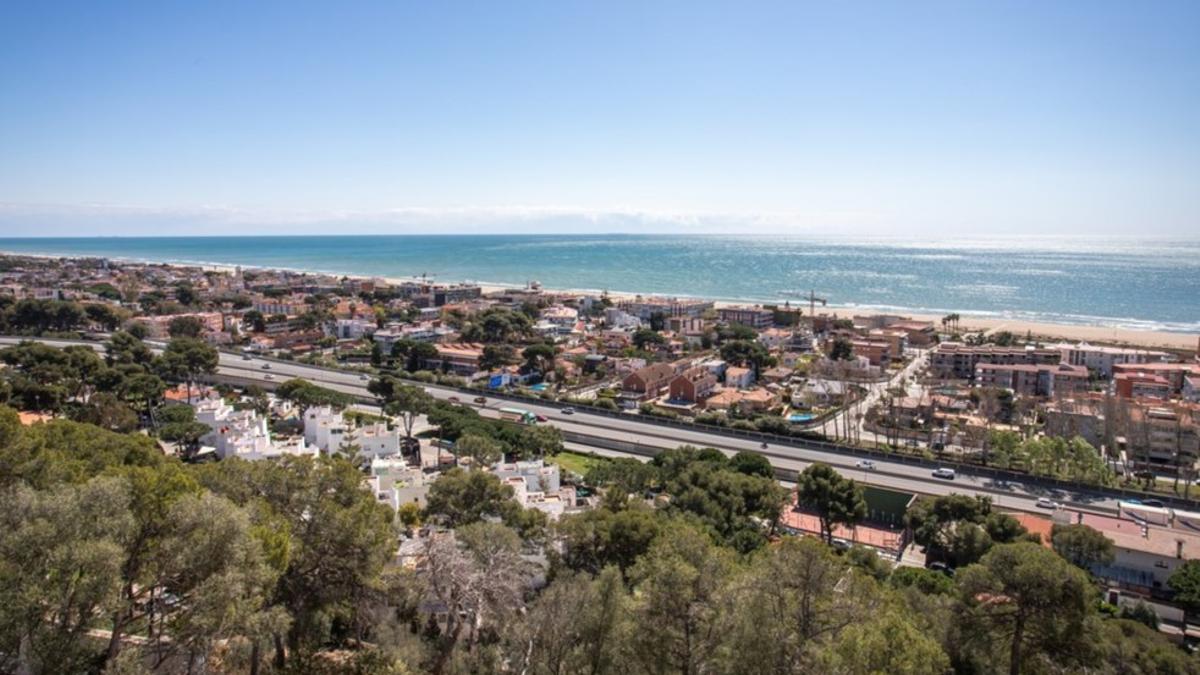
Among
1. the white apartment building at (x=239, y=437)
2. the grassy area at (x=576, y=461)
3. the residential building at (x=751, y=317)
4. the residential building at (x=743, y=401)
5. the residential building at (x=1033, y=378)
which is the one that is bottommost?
the grassy area at (x=576, y=461)

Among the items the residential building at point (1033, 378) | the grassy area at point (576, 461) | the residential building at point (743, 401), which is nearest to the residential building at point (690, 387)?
the residential building at point (743, 401)

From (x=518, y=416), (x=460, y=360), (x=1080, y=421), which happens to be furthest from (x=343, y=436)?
(x=1080, y=421)

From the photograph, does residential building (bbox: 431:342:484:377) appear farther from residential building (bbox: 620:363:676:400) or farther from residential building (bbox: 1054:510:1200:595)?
residential building (bbox: 1054:510:1200:595)

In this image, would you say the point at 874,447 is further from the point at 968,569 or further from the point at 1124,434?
the point at 968,569

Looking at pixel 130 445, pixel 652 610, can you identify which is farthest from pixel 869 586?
pixel 130 445

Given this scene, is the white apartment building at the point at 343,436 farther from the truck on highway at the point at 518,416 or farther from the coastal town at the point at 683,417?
the truck on highway at the point at 518,416
